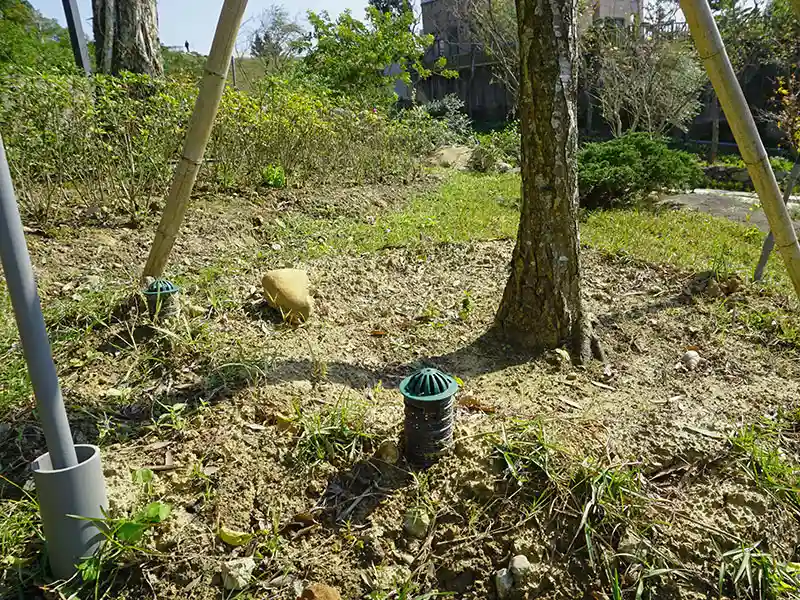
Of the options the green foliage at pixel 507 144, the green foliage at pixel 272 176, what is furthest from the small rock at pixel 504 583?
the green foliage at pixel 507 144

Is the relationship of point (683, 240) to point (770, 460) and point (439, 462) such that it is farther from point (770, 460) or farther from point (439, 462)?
point (439, 462)

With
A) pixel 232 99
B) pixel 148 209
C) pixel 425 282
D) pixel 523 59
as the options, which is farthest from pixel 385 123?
pixel 523 59

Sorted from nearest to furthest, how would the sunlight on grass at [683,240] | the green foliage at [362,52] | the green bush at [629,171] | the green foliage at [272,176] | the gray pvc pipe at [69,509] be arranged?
1. the gray pvc pipe at [69,509]
2. the sunlight on grass at [683,240]
3. the green foliage at [272,176]
4. the green bush at [629,171]
5. the green foliage at [362,52]

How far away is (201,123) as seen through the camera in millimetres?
2230

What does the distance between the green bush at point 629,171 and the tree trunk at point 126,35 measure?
190 inches

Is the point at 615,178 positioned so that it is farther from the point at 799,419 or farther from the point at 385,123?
the point at 799,419

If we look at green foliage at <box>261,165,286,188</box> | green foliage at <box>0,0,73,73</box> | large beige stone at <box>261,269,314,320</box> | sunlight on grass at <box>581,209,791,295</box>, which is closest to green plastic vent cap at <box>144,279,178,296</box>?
large beige stone at <box>261,269,314,320</box>

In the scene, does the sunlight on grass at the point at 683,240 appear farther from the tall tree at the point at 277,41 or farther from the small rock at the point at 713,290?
the tall tree at the point at 277,41

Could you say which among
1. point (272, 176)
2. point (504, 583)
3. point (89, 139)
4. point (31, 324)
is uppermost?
point (89, 139)

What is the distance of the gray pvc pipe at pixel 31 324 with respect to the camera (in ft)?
3.81

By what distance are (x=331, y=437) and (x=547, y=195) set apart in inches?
54.2

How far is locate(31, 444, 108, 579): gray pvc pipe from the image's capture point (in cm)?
128

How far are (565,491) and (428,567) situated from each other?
46 centimetres

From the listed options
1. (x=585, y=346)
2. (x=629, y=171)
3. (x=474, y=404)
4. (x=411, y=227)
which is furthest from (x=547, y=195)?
(x=629, y=171)
